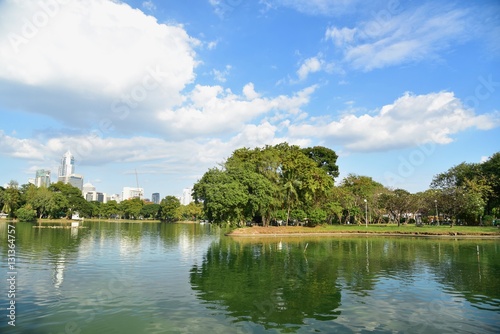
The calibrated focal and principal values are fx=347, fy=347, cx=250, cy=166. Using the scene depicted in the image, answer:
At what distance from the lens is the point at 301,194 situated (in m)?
64.9

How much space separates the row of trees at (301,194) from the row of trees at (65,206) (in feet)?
195

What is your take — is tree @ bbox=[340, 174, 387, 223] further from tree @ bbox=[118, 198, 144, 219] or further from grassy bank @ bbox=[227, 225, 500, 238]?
tree @ bbox=[118, 198, 144, 219]

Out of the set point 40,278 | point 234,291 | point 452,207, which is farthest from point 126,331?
point 452,207

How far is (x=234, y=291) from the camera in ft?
59.7

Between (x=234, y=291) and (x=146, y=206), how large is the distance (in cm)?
13670

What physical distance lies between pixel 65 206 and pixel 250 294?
347 feet

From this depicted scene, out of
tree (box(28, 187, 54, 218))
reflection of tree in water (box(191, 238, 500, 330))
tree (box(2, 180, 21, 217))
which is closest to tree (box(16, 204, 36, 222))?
tree (box(28, 187, 54, 218))

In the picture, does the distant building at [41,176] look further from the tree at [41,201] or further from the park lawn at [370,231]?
the park lawn at [370,231]

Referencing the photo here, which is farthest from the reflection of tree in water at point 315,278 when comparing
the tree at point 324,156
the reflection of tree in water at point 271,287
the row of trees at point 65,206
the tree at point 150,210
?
the tree at point 150,210

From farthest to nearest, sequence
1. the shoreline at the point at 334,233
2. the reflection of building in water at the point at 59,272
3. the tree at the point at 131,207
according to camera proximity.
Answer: the tree at the point at 131,207 < the shoreline at the point at 334,233 < the reflection of building in water at the point at 59,272

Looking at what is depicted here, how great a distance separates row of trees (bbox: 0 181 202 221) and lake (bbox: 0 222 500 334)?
75271mm

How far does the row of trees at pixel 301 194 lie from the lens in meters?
54.8

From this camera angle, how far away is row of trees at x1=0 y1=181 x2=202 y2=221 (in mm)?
95125

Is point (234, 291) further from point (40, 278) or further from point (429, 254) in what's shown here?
point (429, 254)
